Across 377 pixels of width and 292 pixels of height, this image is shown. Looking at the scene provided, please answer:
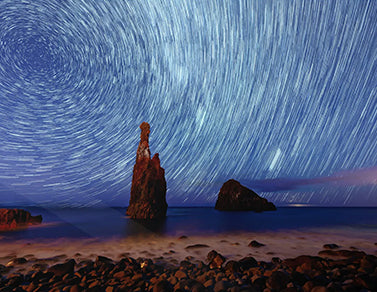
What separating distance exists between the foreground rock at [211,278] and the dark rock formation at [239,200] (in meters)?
90.7

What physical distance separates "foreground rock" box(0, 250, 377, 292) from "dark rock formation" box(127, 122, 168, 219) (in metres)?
30.1

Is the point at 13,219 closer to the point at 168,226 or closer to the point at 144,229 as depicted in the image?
the point at 144,229

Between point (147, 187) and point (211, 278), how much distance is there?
108 feet

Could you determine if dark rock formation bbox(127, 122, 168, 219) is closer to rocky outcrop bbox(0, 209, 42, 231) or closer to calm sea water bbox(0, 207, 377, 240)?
calm sea water bbox(0, 207, 377, 240)

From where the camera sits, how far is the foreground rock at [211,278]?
6109mm

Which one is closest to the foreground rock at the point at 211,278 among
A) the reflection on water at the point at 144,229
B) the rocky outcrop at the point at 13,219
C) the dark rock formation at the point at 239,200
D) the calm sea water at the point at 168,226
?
the calm sea water at the point at 168,226

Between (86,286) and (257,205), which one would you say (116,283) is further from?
(257,205)

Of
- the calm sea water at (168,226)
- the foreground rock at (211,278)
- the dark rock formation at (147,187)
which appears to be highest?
the dark rock formation at (147,187)

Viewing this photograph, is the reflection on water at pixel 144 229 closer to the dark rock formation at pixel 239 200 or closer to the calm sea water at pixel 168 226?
the calm sea water at pixel 168 226

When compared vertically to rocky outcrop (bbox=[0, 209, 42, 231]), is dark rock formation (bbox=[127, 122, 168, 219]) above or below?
above

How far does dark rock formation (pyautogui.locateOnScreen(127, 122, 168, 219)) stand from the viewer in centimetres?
3850

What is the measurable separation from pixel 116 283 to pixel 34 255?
335 inches

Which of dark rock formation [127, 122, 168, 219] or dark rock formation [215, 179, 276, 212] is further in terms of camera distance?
dark rock formation [215, 179, 276, 212]

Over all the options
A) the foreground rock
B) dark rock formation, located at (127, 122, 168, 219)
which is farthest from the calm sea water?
the foreground rock
